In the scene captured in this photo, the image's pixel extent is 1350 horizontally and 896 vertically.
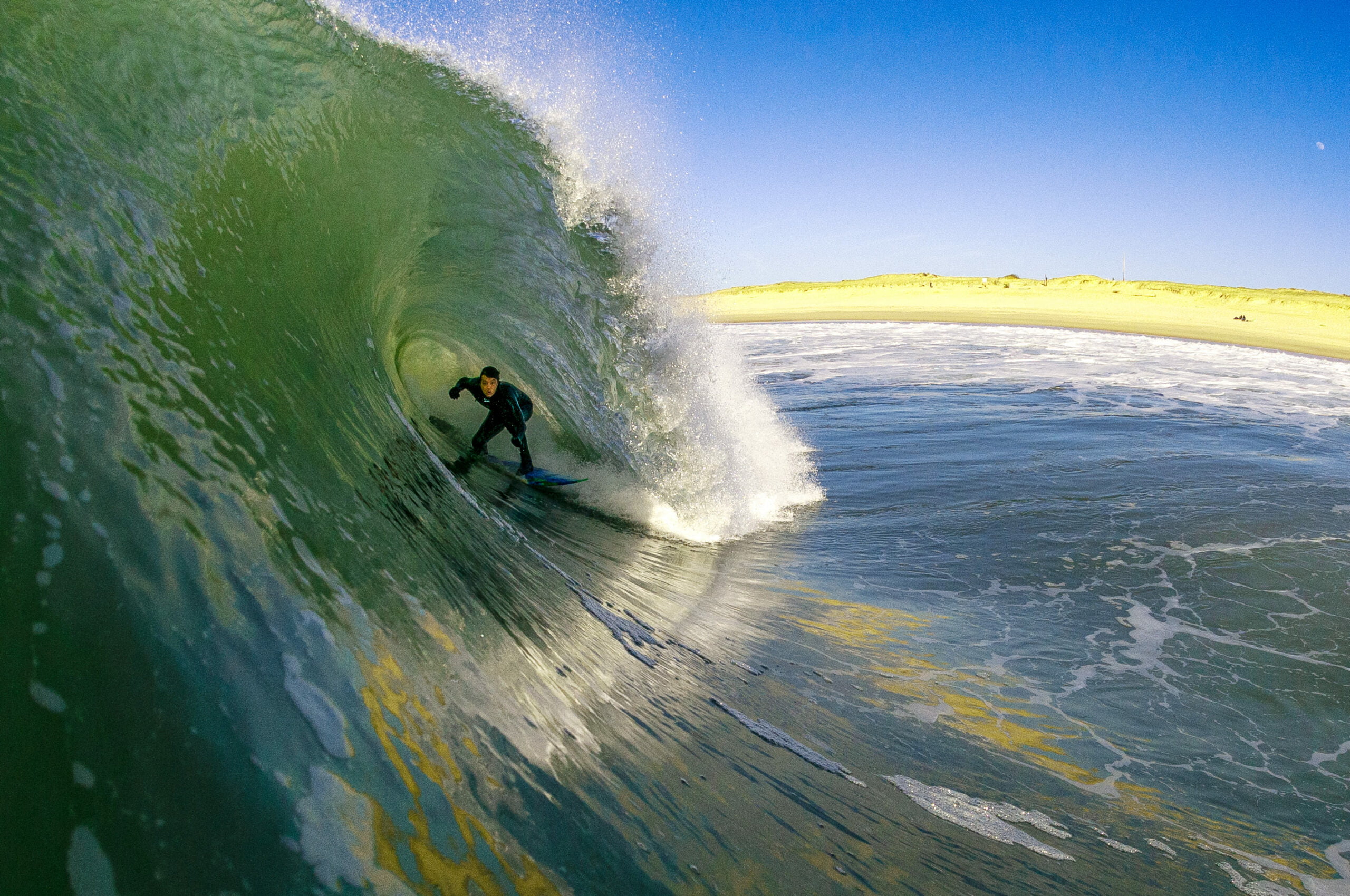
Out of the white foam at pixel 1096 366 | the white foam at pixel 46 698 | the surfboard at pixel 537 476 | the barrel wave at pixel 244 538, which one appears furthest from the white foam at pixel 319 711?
the white foam at pixel 1096 366

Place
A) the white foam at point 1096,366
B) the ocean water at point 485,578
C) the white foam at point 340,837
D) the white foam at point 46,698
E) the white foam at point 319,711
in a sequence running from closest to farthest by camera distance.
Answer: the white foam at point 46,698
the white foam at point 340,837
the ocean water at point 485,578
the white foam at point 319,711
the white foam at point 1096,366

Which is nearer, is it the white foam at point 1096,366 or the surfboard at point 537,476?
the surfboard at point 537,476

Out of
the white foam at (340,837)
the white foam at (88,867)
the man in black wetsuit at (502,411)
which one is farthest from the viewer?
the man in black wetsuit at (502,411)

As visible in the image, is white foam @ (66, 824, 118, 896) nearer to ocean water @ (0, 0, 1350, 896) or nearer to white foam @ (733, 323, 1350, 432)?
ocean water @ (0, 0, 1350, 896)

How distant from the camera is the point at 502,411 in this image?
640 cm

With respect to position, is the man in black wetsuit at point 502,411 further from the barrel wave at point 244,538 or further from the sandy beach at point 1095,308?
the sandy beach at point 1095,308

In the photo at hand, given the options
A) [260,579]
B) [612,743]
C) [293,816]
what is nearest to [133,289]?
[260,579]

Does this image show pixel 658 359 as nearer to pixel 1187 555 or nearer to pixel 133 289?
pixel 1187 555

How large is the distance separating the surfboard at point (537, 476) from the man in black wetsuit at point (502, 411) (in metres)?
0.05

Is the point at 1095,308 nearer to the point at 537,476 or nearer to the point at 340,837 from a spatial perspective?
the point at 537,476

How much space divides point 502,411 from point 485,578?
320cm

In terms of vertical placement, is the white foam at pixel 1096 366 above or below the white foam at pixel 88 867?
above

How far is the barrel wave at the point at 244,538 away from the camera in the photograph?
4.35 feet

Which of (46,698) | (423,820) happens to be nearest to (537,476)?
(423,820)
